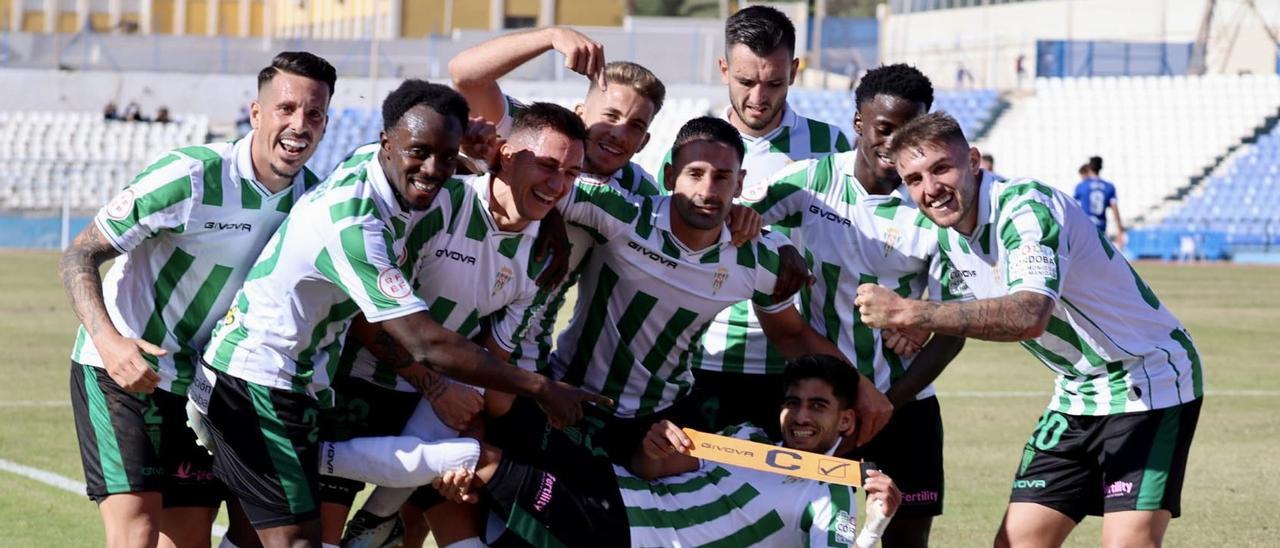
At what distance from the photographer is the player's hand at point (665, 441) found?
6.17 meters

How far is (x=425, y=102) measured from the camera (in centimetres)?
555

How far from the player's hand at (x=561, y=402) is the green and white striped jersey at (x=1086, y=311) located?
1.64 meters

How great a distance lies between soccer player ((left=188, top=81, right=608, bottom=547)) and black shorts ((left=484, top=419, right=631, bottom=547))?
0.41 meters

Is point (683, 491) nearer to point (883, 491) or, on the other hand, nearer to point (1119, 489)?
point (883, 491)

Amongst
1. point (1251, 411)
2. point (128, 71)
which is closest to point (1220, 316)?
point (1251, 411)

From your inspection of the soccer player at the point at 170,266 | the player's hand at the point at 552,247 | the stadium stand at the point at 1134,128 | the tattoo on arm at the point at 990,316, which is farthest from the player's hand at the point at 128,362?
the stadium stand at the point at 1134,128

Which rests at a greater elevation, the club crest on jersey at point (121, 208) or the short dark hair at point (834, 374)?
the club crest on jersey at point (121, 208)

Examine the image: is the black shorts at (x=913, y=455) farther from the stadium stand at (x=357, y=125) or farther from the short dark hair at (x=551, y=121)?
the stadium stand at (x=357, y=125)

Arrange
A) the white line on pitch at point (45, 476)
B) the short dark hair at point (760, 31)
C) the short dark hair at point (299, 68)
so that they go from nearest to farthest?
1. the short dark hair at point (299, 68)
2. the short dark hair at point (760, 31)
3. the white line on pitch at point (45, 476)

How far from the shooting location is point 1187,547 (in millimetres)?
8031

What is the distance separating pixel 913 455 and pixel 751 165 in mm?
1505

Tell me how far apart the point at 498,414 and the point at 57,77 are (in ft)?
132

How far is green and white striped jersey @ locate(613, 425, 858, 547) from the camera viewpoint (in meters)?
6.46

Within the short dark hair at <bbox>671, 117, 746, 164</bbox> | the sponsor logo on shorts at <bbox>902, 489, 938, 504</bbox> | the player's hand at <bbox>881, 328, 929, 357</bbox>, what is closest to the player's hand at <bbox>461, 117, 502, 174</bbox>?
the short dark hair at <bbox>671, 117, 746, 164</bbox>
